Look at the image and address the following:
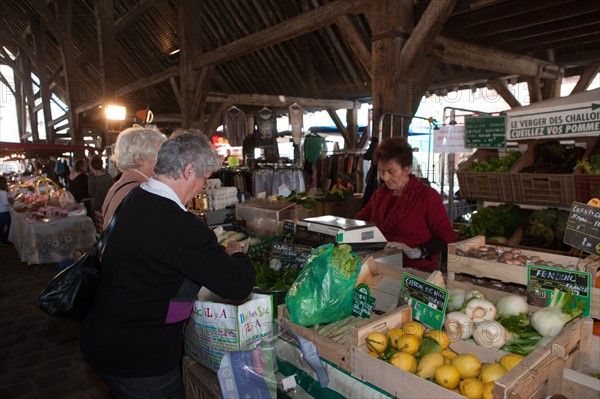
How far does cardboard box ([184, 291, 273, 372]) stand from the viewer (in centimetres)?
181

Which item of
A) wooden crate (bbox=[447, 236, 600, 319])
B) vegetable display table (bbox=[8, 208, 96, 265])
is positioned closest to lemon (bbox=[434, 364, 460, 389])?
wooden crate (bbox=[447, 236, 600, 319])

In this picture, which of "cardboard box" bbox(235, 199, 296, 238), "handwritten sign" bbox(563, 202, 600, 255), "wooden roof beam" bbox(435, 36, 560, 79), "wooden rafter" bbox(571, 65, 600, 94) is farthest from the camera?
"wooden rafter" bbox(571, 65, 600, 94)

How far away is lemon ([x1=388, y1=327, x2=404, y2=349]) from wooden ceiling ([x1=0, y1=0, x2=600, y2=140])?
347 cm

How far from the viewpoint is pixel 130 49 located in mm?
14125

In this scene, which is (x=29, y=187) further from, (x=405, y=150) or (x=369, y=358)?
(x=369, y=358)

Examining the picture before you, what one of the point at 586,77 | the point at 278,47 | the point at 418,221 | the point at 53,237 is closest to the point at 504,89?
the point at 586,77

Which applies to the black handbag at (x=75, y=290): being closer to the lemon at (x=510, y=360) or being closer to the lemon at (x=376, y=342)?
the lemon at (x=376, y=342)

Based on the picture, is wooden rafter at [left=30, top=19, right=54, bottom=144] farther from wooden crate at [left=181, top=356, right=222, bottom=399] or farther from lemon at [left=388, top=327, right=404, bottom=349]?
lemon at [left=388, top=327, right=404, bottom=349]

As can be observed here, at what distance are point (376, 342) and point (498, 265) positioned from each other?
3.47 feet

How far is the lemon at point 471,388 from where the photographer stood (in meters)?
1.41

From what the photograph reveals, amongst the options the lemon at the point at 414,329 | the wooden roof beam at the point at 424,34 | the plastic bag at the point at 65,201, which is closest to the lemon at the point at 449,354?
the lemon at the point at 414,329

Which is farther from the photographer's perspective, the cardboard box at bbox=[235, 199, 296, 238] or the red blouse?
the cardboard box at bbox=[235, 199, 296, 238]

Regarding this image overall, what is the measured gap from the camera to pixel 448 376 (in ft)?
4.82

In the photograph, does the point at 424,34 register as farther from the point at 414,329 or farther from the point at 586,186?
the point at 414,329
